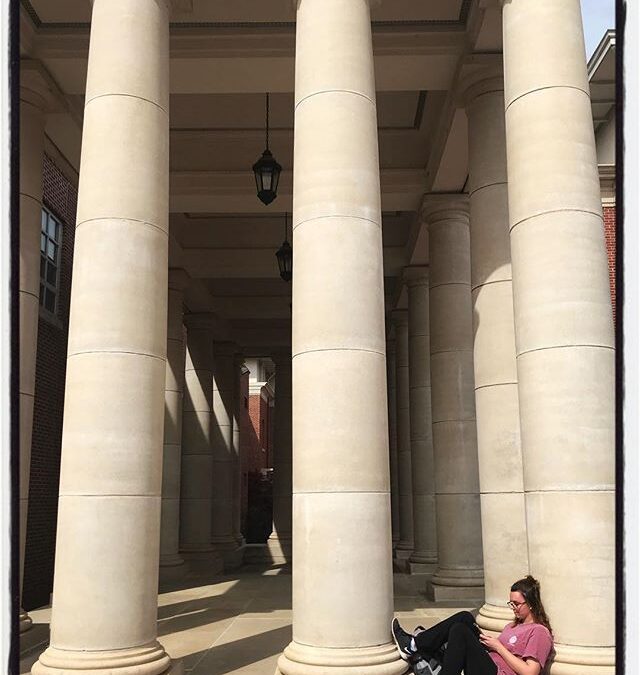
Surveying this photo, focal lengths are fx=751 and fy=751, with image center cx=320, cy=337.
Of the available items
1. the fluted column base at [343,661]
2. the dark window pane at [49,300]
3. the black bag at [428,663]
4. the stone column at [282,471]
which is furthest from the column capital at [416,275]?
the black bag at [428,663]

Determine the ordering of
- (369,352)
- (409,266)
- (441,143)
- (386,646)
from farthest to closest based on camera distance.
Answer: (409,266) → (441,143) → (369,352) → (386,646)

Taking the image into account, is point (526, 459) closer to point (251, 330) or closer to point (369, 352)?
point (369, 352)

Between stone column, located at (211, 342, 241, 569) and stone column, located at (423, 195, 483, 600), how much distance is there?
26.6 metres

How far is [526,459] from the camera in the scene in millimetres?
17453

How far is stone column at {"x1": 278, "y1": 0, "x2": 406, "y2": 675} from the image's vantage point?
16.4 metres

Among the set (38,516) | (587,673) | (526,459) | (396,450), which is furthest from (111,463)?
(396,450)

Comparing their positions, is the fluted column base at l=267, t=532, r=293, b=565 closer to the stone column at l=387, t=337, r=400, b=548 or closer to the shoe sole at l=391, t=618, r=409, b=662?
the stone column at l=387, t=337, r=400, b=548

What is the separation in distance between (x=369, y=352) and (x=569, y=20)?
983 centimetres

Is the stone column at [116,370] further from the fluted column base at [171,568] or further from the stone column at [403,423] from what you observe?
the stone column at [403,423]

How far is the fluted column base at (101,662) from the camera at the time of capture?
16.0m

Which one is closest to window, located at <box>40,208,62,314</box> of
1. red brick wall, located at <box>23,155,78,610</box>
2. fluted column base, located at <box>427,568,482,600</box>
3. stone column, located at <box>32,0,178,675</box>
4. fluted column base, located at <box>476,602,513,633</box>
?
red brick wall, located at <box>23,155,78,610</box>

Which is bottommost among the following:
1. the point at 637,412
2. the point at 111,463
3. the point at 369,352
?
the point at 111,463

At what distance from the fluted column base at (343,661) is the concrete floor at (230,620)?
372 centimetres

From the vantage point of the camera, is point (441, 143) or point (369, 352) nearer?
point (369, 352)
